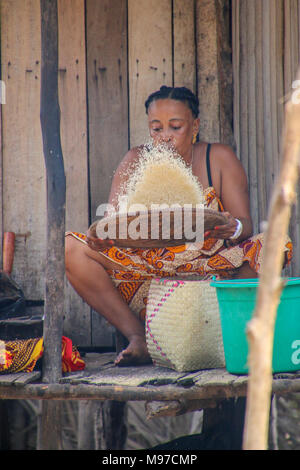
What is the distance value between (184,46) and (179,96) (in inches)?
19.5

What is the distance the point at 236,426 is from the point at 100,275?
1.27m

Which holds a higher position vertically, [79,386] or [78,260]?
[78,260]

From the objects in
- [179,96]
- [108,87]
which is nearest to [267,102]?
[179,96]

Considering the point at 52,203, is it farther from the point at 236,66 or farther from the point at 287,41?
the point at 287,41

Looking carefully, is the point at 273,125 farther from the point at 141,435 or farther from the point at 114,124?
the point at 141,435

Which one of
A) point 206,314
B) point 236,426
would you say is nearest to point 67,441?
point 236,426

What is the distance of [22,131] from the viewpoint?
3820mm

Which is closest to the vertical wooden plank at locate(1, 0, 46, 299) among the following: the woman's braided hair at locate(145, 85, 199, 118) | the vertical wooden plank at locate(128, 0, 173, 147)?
the vertical wooden plank at locate(128, 0, 173, 147)

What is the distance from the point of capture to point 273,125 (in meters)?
3.54

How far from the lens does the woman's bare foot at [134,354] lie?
2.97 m

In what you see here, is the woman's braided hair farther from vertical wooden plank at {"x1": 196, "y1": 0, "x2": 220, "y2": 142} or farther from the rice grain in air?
the rice grain in air

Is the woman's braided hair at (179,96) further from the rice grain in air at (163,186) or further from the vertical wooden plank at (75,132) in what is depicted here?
the rice grain in air at (163,186)

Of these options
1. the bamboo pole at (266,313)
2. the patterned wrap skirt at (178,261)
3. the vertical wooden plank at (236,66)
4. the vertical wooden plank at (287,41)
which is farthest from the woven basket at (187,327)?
the bamboo pole at (266,313)

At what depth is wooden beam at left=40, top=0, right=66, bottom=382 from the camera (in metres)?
2.74
